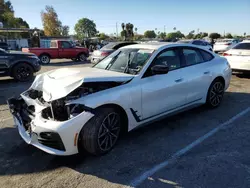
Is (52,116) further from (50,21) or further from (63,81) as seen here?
(50,21)

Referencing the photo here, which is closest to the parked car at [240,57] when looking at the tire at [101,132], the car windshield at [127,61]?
the car windshield at [127,61]

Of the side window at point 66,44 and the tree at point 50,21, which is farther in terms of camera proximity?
the tree at point 50,21

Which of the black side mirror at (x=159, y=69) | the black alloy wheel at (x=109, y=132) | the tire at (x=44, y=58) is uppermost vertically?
A: the tire at (x=44, y=58)

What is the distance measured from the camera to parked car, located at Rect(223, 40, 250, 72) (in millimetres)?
8969

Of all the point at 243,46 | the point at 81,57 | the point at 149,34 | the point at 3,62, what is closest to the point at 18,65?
the point at 3,62

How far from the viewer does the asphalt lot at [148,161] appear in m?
2.92

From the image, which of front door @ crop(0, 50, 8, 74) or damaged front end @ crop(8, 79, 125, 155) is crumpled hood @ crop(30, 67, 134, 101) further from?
front door @ crop(0, 50, 8, 74)

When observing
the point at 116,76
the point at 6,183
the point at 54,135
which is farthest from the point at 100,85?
the point at 6,183

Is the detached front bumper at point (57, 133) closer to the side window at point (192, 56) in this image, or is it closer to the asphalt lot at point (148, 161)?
the asphalt lot at point (148, 161)

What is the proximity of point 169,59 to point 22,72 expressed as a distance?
7239 mm

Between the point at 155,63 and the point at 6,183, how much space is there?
9.52ft

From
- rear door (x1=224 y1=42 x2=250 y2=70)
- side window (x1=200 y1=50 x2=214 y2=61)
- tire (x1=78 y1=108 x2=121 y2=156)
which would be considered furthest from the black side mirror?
rear door (x1=224 y1=42 x2=250 y2=70)

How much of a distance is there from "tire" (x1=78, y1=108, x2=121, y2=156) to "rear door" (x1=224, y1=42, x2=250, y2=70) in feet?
23.7

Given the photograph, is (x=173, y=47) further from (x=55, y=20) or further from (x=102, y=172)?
(x=55, y=20)
